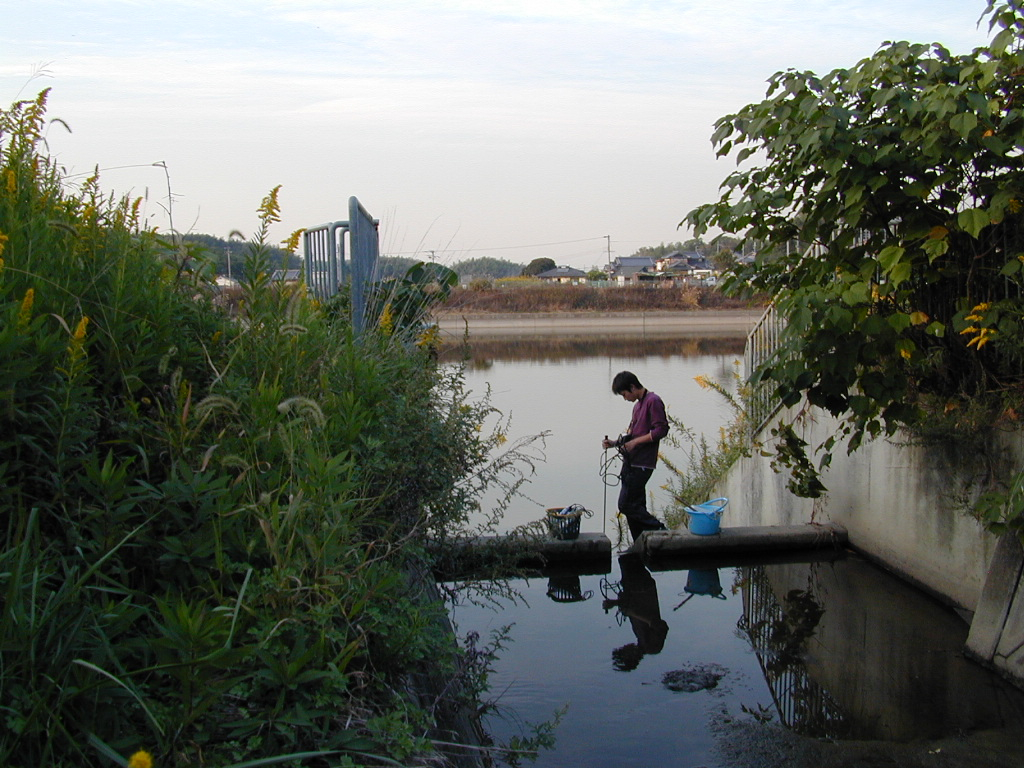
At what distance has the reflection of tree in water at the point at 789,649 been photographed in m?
5.39

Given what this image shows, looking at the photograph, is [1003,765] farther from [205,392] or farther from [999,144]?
[205,392]

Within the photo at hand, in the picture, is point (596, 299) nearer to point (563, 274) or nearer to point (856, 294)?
point (563, 274)

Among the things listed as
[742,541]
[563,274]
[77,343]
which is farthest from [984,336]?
[563,274]

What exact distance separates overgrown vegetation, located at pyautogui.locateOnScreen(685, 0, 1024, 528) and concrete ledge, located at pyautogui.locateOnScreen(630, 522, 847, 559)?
2133 mm

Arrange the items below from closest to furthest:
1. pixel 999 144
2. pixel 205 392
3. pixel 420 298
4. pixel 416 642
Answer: pixel 416 642, pixel 205 392, pixel 999 144, pixel 420 298

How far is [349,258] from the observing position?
7.46 metres

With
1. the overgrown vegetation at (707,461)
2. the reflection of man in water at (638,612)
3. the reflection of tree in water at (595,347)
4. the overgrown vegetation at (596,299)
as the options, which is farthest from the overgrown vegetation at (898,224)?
the overgrown vegetation at (596,299)

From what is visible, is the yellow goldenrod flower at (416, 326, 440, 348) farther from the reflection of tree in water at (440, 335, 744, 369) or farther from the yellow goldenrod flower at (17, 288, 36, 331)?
the reflection of tree in water at (440, 335, 744, 369)

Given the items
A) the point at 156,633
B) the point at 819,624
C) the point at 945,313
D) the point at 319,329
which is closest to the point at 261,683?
the point at 156,633

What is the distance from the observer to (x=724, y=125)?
6.61m

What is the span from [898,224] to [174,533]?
5.69 m

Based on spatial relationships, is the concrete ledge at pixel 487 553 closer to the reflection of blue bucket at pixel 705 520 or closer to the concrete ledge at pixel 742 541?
the concrete ledge at pixel 742 541

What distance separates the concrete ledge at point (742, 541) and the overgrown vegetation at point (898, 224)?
2133 millimetres

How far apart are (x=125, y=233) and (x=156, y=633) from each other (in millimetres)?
1620
